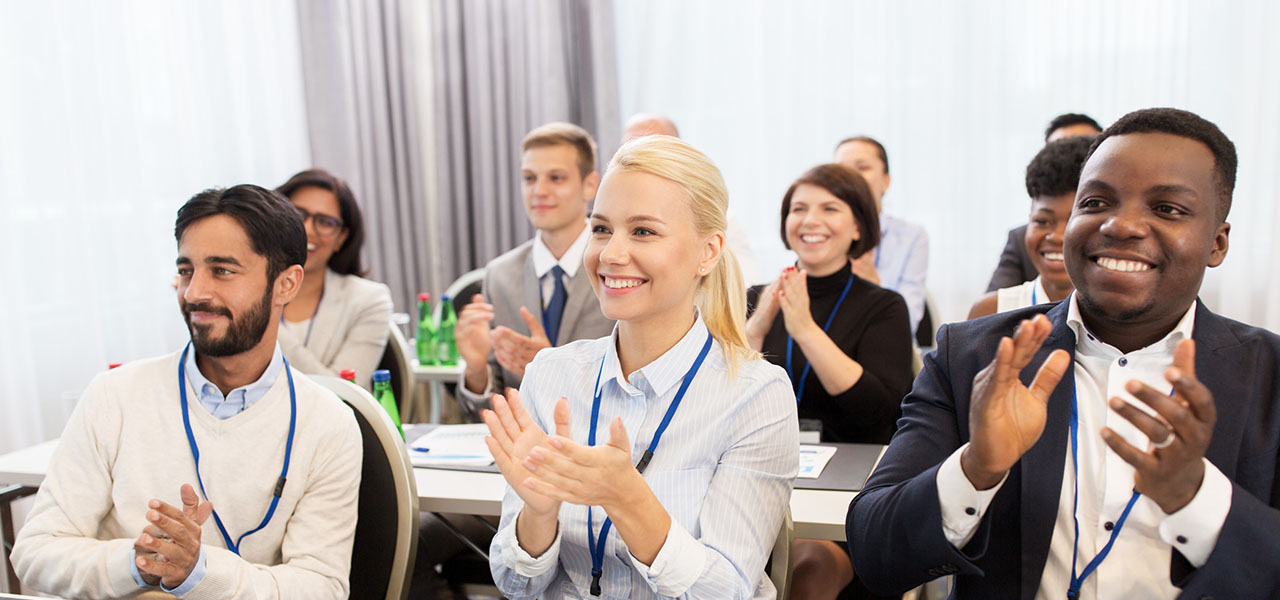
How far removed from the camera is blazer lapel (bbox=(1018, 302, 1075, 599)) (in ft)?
4.20

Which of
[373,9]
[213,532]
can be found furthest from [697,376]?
[373,9]

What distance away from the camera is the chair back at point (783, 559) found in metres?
1.60

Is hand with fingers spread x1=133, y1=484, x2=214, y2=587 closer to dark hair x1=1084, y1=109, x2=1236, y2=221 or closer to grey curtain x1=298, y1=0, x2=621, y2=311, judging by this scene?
dark hair x1=1084, y1=109, x2=1236, y2=221

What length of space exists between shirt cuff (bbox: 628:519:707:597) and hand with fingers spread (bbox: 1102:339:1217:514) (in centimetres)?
57

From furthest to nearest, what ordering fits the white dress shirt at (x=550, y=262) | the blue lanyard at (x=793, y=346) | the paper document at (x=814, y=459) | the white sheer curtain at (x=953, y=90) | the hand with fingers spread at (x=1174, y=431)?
the white sheer curtain at (x=953, y=90) → the white dress shirt at (x=550, y=262) → the blue lanyard at (x=793, y=346) → the paper document at (x=814, y=459) → the hand with fingers spread at (x=1174, y=431)

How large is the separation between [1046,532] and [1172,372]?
0.35m

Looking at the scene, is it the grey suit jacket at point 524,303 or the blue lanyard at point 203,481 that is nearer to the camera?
the blue lanyard at point 203,481

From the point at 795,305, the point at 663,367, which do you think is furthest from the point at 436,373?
the point at 663,367

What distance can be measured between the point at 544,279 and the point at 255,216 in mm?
1389

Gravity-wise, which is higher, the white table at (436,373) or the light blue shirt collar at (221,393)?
Result: the light blue shirt collar at (221,393)

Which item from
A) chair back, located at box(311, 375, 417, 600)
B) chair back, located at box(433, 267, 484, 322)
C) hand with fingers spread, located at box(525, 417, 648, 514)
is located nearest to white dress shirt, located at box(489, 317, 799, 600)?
hand with fingers spread, located at box(525, 417, 648, 514)

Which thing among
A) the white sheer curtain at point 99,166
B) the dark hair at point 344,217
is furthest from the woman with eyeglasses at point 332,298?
the white sheer curtain at point 99,166

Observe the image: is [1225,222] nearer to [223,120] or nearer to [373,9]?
[223,120]

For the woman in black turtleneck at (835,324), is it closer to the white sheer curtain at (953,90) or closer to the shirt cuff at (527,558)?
the shirt cuff at (527,558)
